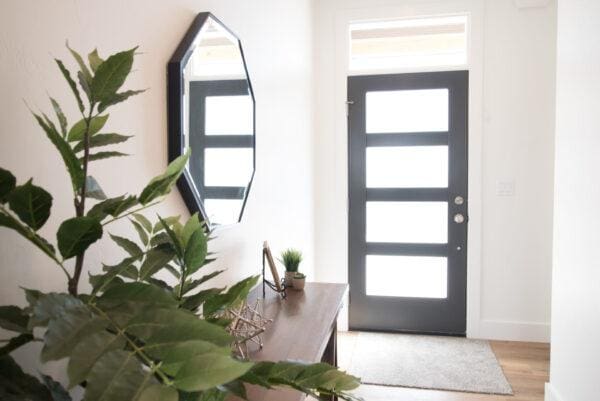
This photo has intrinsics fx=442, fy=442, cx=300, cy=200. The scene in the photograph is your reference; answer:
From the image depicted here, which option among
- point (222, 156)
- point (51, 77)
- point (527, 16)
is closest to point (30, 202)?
point (51, 77)

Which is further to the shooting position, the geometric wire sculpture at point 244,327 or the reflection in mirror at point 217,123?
the reflection in mirror at point 217,123

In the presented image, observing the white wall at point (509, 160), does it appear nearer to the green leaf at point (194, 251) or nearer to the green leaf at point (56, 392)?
the green leaf at point (194, 251)

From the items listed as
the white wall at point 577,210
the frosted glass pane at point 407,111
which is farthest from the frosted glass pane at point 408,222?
the white wall at point 577,210

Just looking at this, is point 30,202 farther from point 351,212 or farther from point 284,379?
point 351,212

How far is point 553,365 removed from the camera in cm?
239

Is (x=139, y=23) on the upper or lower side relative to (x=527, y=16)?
lower

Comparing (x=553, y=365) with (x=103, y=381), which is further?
(x=553, y=365)

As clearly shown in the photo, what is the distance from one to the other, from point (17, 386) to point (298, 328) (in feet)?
3.53

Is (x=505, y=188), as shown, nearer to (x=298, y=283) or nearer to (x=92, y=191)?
(x=298, y=283)

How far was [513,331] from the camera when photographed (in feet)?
11.5

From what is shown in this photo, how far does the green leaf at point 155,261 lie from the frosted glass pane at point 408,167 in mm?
3144

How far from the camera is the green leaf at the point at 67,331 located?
0.36m

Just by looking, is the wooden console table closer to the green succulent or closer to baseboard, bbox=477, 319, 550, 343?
the green succulent

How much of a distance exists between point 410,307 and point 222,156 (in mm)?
2564
